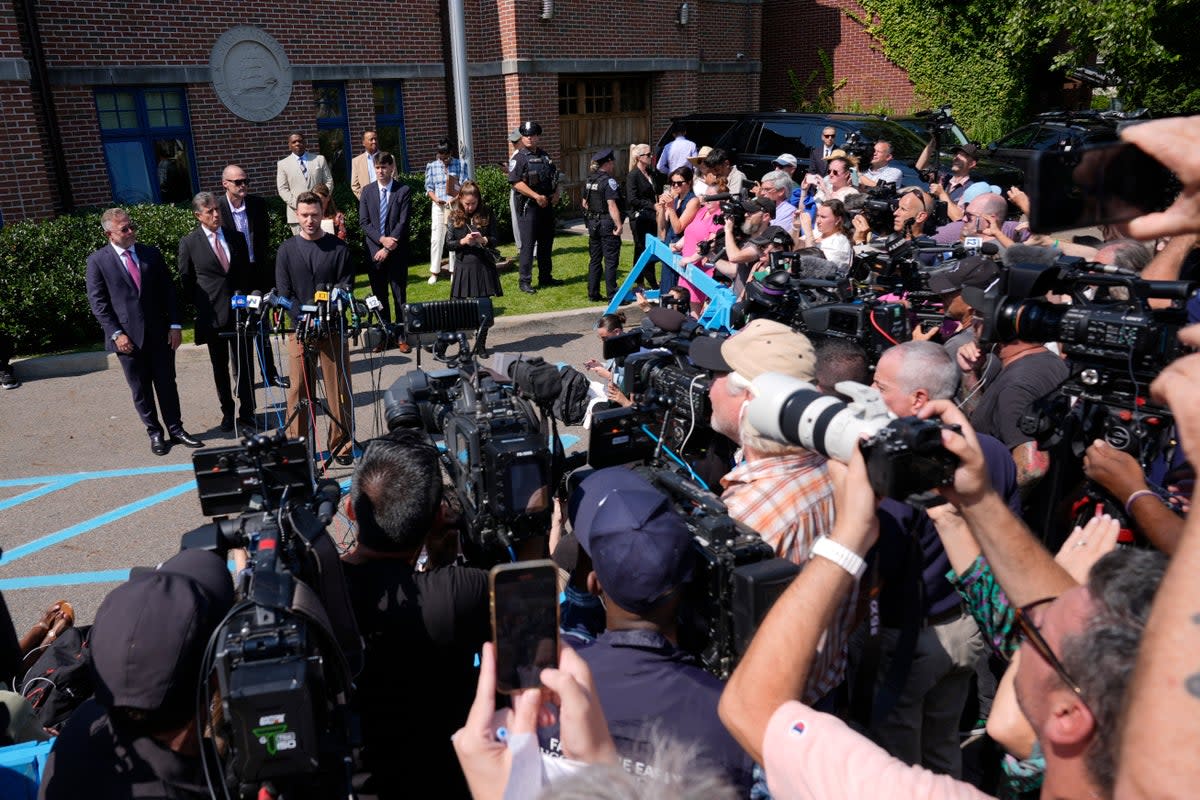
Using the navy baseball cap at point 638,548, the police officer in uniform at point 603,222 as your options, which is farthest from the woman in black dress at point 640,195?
the navy baseball cap at point 638,548

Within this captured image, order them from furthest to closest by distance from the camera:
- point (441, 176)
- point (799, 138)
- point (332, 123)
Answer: point (332, 123) → point (799, 138) → point (441, 176)

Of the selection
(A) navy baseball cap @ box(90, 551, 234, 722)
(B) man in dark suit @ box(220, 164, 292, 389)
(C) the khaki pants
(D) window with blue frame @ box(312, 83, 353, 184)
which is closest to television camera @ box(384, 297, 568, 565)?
(A) navy baseball cap @ box(90, 551, 234, 722)

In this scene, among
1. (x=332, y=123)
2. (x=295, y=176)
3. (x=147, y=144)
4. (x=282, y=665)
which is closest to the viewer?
(x=282, y=665)

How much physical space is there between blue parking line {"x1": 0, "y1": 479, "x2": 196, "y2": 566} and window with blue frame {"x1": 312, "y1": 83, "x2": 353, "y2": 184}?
9434 mm

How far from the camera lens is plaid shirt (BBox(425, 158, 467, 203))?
1282 centimetres

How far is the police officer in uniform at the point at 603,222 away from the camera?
11.5 m

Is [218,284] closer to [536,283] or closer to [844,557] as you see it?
[536,283]

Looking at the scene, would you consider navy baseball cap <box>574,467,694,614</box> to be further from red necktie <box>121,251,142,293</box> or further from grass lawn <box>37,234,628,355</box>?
grass lawn <box>37,234,628,355</box>

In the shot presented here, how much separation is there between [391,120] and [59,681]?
14.0 meters

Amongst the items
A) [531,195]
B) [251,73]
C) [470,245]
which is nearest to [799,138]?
[531,195]

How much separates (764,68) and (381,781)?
24795 millimetres

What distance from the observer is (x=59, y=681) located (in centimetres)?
330

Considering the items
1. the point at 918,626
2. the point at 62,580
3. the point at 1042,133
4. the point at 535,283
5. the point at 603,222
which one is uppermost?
the point at 1042,133

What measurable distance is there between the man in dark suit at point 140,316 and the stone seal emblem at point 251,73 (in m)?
7.32
